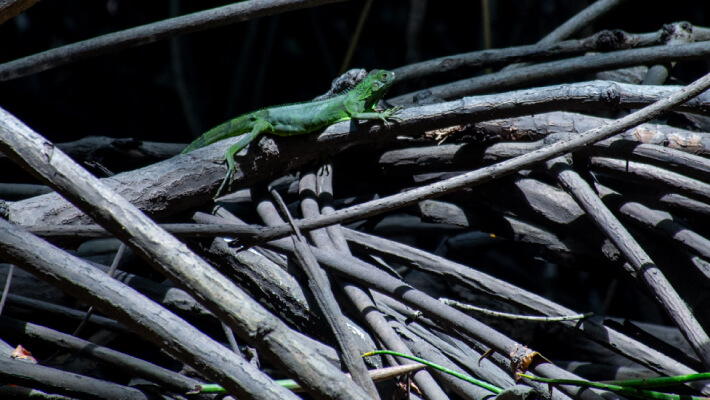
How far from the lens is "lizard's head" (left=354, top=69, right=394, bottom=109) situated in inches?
127

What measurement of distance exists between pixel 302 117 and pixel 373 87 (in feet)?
1.83

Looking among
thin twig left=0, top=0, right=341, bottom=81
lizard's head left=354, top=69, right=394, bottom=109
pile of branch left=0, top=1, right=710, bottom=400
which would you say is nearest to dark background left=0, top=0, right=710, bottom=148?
lizard's head left=354, top=69, right=394, bottom=109

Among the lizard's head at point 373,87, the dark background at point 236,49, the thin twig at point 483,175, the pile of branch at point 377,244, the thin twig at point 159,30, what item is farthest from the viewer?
the dark background at point 236,49

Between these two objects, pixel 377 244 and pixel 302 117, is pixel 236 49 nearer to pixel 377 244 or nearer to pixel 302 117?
pixel 302 117

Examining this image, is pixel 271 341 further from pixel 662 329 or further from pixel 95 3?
pixel 95 3

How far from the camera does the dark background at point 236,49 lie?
5.58m

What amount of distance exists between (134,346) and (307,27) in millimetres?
4422

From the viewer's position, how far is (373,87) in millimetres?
3346

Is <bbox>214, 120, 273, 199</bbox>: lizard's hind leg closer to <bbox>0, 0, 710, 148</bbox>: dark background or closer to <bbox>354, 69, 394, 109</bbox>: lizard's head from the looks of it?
<bbox>354, 69, 394, 109</bbox>: lizard's head

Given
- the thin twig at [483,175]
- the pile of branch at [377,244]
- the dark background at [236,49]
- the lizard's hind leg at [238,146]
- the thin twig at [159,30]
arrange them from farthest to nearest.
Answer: the dark background at [236,49], the thin twig at [159,30], the lizard's hind leg at [238,146], the thin twig at [483,175], the pile of branch at [377,244]

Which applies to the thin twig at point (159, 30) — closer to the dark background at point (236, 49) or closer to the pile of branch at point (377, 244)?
the pile of branch at point (377, 244)

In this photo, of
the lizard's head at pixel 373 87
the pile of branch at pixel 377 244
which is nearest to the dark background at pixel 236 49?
the lizard's head at pixel 373 87

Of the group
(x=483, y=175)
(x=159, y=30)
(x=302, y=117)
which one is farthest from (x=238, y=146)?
(x=483, y=175)

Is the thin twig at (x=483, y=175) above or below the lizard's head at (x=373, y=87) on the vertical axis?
below
